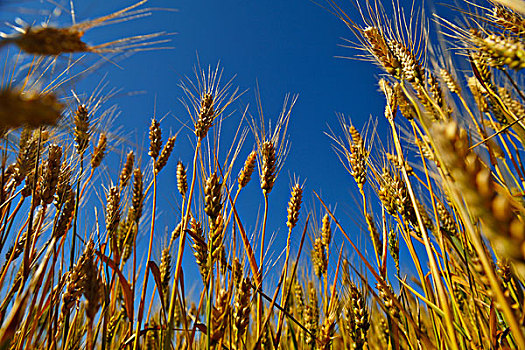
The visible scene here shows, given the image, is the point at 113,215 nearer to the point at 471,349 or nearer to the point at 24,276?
the point at 24,276

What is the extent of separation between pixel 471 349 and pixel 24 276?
1822mm

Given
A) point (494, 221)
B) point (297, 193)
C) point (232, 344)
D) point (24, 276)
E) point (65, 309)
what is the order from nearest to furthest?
point (494, 221), point (24, 276), point (65, 309), point (232, 344), point (297, 193)

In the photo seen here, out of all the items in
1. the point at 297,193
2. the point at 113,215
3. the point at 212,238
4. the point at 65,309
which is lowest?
the point at 65,309

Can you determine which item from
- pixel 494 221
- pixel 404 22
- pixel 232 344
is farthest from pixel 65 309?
pixel 404 22

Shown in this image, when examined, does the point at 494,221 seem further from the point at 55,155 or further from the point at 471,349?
the point at 55,155

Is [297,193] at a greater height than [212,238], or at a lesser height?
greater

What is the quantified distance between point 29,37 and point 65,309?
1.09 m

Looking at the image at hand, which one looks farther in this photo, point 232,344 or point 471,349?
point 232,344

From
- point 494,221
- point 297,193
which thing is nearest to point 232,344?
point 297,193

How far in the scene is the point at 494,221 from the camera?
387 millimetres

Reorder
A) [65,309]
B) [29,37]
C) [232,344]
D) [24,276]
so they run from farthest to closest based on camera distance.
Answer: [232,344], [65,309], [24,276], [29,37]

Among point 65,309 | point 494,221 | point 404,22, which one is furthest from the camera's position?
point 404,22

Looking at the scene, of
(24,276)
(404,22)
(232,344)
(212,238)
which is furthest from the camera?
(404,22)

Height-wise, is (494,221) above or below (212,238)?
below
